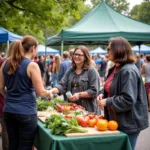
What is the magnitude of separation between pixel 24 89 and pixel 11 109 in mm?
268

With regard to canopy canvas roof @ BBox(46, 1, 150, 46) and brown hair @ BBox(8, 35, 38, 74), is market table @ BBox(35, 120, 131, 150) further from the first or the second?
canopy canvas roof @ BBox(46, 1, 150, 46)

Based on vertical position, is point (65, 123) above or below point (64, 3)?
below

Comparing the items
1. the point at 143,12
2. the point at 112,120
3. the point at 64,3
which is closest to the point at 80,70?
the point at 112,120

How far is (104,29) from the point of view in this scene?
972 centimetres

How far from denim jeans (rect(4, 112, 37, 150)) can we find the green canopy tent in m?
5.62

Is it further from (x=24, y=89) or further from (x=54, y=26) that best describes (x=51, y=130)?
(x=54, y=26)

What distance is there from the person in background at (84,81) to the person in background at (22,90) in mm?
1220

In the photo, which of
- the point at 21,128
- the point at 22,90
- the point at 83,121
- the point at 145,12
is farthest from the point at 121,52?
the point at 145,12

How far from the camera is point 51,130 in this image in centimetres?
339

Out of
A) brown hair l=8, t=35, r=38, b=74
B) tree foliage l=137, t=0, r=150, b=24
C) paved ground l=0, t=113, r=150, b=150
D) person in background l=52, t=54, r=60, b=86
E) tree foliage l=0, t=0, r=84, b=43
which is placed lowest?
paved ground l=0, t=113, r=150, b=150

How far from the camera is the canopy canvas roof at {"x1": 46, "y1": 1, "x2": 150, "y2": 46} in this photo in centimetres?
916

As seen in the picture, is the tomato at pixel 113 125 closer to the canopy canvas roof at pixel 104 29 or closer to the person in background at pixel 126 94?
the person in background at pixel 126 94

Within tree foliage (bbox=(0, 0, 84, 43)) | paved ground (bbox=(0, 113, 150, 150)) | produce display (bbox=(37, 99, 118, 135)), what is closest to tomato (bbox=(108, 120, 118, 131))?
produce display (bbox=(37, 99, 118, 135))

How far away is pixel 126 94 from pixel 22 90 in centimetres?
114
